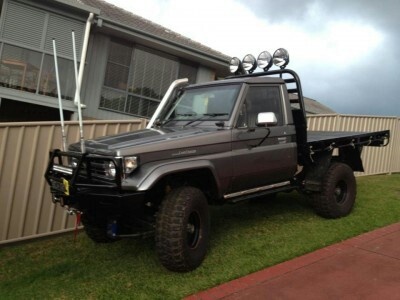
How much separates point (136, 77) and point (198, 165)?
33.1 ft

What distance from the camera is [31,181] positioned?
6184 mm

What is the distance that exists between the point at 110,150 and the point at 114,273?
1500 mm

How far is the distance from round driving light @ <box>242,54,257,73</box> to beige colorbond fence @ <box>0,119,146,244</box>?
2525 millimetres

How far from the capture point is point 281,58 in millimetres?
6449

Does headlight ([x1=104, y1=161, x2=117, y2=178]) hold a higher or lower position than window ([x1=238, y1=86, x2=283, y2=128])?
lower

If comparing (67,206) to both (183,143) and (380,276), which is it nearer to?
(183,143)

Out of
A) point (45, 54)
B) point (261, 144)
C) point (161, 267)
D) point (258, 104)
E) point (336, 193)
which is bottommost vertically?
point (161, 267)

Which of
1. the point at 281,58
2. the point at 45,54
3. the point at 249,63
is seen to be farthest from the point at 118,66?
the point at 281,58

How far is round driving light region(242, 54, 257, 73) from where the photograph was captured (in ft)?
22.0

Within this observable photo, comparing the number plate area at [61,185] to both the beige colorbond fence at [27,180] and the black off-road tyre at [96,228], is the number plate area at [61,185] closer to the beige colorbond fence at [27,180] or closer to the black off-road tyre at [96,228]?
the black off-road tyre at [96,228]

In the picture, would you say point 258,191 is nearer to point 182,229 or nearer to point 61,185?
point 182,229

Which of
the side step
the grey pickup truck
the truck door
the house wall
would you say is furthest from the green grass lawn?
the house wall

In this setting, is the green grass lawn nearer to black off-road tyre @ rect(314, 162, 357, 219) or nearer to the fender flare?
black off-road tyre @ rect(314, 162, 357, 219)

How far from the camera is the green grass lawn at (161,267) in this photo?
14.9ft
